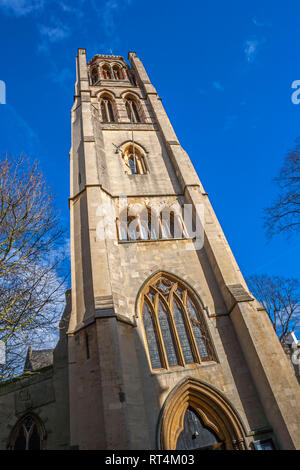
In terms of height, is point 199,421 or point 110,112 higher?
point 110,112

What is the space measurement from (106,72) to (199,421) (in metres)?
25.3

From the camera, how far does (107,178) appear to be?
13.7 meters

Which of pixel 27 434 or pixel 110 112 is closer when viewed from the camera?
pixel 27 434

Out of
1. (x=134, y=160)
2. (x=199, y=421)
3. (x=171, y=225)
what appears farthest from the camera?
(x=134, y=160)

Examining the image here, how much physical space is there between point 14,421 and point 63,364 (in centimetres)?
239

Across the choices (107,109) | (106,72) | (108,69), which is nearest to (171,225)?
(107,109)

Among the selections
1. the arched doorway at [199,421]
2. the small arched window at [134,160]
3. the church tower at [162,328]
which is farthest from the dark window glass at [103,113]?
the arched doorway at [199,421]

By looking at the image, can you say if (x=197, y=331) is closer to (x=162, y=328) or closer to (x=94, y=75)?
(x=162, y=328)

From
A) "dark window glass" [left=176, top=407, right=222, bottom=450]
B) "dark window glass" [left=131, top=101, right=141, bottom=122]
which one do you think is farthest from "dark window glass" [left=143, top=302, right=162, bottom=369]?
"dark window glass" [left=131, top=101, right=141, bottom=122]

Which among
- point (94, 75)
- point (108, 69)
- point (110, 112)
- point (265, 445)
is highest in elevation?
point (108, 69)

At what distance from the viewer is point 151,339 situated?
9.44 meters

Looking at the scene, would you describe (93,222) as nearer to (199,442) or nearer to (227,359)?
(227,359)

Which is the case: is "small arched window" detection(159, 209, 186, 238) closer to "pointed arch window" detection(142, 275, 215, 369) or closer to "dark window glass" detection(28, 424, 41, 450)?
"pointed arch window" detection(142, 275, 215, 369)

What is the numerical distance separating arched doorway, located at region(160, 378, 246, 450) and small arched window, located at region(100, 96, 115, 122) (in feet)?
52.9
